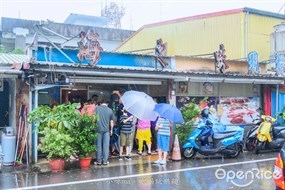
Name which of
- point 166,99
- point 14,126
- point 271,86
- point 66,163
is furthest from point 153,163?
point 271,86

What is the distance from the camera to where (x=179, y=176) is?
352 inches

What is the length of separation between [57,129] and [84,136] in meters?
0.72

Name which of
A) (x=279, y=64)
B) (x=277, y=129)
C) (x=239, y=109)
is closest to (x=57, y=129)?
(x=277, y=129)

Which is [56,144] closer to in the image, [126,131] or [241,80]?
[126,131]

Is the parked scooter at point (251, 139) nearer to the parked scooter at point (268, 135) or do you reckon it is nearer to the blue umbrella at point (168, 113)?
the parked scooter at point (268, 135)

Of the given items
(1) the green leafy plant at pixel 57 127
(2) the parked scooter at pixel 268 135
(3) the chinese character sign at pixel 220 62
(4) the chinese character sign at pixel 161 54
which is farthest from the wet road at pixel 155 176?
(3) the chinese character sign at pixel 220 62

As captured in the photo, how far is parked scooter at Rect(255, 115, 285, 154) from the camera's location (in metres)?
12.4

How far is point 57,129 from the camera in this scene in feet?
31.7

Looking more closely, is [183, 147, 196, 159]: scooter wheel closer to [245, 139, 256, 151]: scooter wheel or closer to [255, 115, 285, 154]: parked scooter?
[255, 115, 285, 154]: parked scooter

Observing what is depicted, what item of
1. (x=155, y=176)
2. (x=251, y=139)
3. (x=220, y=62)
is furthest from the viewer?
(x=220, y=62)

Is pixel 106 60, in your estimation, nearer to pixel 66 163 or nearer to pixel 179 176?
pixel 66 163

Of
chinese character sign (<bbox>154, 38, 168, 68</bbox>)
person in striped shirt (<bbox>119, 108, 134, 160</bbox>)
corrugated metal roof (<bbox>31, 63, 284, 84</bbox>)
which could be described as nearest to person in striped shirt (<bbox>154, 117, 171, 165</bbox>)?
person in striped shirt (<bbox>119, 108, 134, 160</bbox>)

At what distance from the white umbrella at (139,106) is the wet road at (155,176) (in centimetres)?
138

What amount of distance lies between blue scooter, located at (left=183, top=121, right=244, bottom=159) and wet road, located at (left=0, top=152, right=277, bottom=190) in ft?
1.44
